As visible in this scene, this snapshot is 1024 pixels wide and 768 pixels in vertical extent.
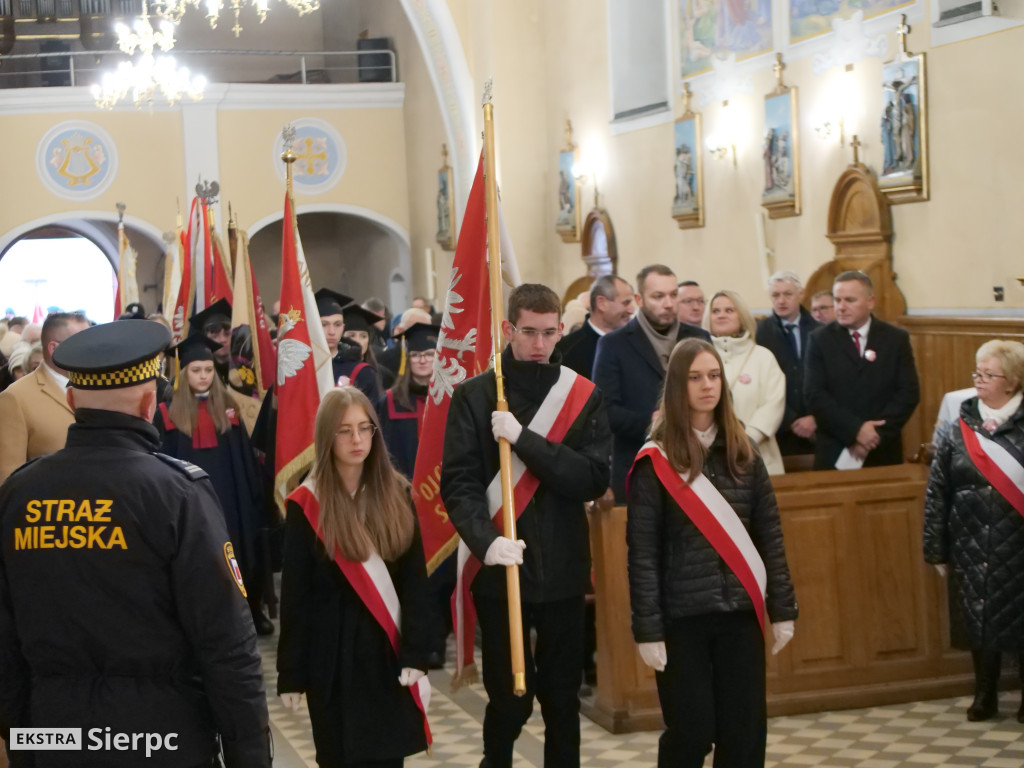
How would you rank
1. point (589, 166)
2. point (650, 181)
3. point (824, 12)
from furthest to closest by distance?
point (589, 166), point (650, 181), point (824, 12)

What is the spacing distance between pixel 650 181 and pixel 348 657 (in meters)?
11.7

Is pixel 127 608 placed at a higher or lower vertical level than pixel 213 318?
lower

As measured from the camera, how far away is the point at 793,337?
7996 millimetres

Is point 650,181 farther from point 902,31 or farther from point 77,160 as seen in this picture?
point 77,160

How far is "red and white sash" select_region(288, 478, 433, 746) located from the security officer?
3.00 feet

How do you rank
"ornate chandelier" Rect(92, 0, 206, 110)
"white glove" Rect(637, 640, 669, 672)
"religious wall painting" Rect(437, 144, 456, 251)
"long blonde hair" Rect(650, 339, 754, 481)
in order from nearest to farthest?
1. "white glove" Rect(637, 640, 669, 672)
2. "long blonde hair" Rect(650, 339, 754, 481)
3. "ornate chandelier" Rect(92, 0, 206, 110)
4. "religious wall painting" Rect(437, 144, 456, 251)

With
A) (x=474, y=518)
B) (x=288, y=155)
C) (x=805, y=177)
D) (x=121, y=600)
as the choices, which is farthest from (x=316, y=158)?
(x=121, y=600)

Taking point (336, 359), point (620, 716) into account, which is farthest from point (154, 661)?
point (336, 359)

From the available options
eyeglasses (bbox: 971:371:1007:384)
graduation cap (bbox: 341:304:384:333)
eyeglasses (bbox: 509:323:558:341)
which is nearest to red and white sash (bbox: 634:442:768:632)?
eyeglasses (bbox: 509:323:558:341)

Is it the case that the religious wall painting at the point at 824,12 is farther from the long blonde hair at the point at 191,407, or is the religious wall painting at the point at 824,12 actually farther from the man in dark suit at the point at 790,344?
the long blonde hair at the point at 191,407

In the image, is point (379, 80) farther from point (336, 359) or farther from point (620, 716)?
point (620, 716)

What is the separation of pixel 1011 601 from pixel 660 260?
31.5 ft

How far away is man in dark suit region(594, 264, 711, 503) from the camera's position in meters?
5.85

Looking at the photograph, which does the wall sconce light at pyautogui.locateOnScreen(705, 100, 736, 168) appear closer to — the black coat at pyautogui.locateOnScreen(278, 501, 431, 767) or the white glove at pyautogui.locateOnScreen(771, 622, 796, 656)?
the white glove at pyautogui.locateOnScreen(771, 622, 796, 656)
